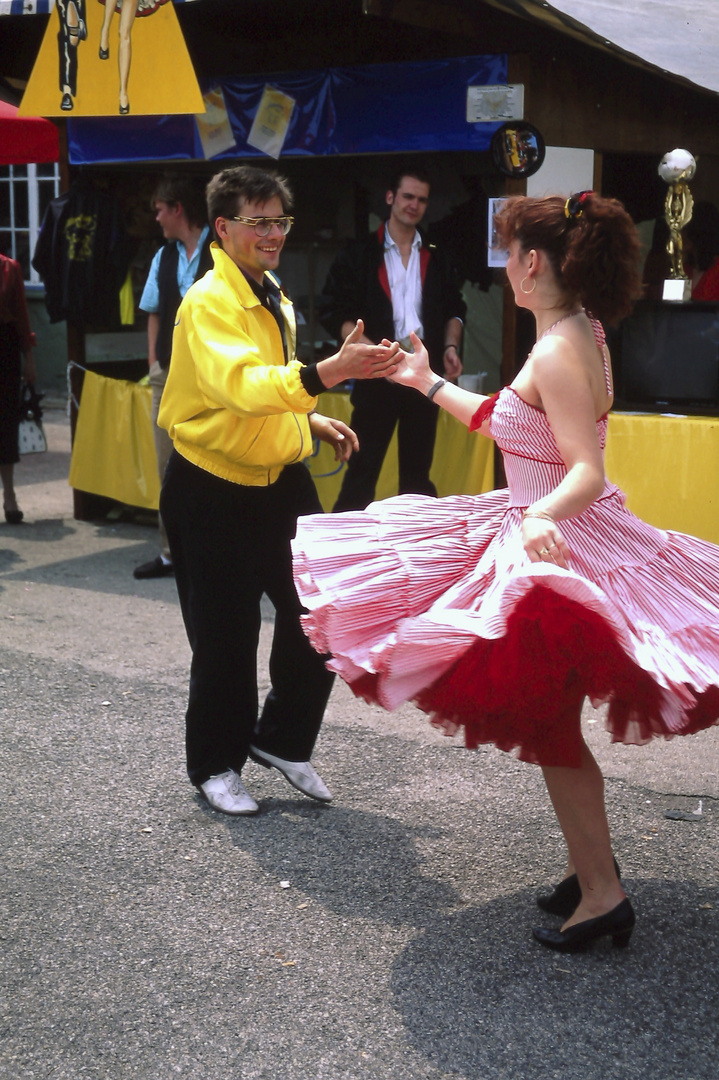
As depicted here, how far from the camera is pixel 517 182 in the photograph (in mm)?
6730

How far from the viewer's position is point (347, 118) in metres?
7.27

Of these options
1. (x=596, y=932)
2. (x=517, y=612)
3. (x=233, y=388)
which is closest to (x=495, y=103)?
(x=233, y=388)

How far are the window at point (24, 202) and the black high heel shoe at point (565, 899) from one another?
514 inches

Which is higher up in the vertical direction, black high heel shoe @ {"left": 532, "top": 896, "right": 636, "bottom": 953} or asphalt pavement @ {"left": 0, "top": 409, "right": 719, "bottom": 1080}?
black high heel shoe @ {"left": 532, "top": 896, "right": 636, "bottom": 953}

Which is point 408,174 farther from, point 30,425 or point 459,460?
point 30,425

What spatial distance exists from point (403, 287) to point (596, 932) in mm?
4270

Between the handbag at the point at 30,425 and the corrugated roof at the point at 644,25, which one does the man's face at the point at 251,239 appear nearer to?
the corrugated roof at the point at 644,25

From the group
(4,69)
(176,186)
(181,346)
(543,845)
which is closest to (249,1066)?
(543,845)

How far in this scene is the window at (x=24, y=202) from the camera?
48.9 ft

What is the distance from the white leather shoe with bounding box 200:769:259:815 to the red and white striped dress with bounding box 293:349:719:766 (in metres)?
1.06

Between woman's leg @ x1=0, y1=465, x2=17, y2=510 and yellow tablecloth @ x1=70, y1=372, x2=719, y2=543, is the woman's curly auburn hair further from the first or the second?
woman's leg @ x1=0, y1=465, x2=17, y2=510

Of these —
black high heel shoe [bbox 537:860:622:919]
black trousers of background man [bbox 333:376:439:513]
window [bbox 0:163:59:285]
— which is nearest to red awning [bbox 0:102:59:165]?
black trousers of background man [bbox 333:376:439:513]

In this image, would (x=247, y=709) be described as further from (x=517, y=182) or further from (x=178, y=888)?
(x=517, y=182)

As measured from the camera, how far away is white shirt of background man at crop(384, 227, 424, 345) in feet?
22.0
